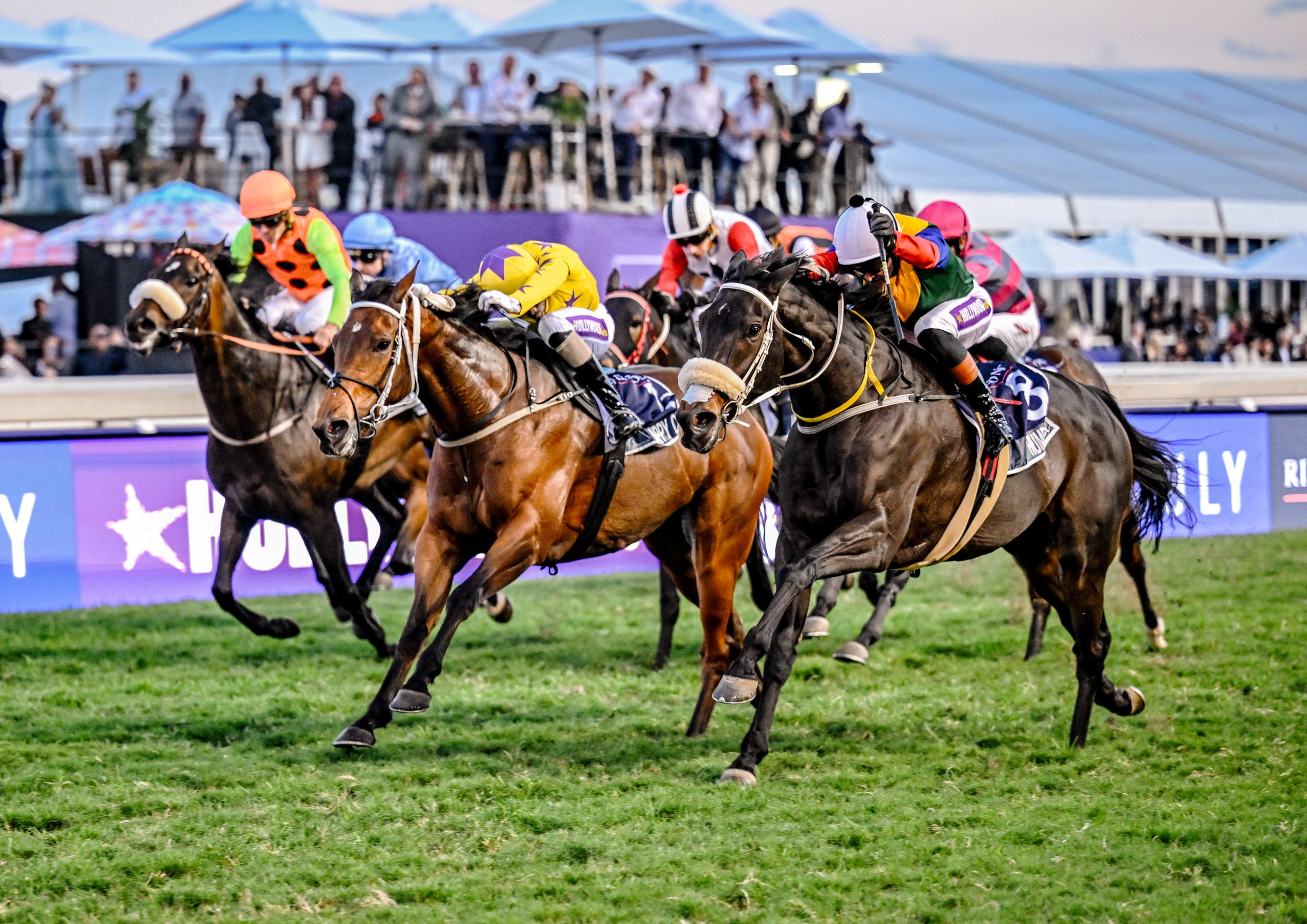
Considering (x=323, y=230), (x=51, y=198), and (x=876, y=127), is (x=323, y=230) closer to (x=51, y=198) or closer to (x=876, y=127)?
(x=51, y=198)

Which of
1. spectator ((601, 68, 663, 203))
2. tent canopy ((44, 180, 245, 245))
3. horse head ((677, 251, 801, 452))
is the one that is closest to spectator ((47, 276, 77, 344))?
tent canopy ((44, 180, 245, 245))

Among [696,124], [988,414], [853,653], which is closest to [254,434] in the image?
[853,653]

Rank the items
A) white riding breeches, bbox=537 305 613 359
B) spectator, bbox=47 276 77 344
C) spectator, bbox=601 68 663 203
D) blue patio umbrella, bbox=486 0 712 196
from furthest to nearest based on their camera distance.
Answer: blue patio umbrella, bbox=486 0 712 196
spectator, bbox=601 68 663 203
spectator, bbox=47 276 77 344
white riding breeches, bbox=537 305 613 359

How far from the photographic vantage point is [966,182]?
23.0 metres

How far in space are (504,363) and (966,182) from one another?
720 inches

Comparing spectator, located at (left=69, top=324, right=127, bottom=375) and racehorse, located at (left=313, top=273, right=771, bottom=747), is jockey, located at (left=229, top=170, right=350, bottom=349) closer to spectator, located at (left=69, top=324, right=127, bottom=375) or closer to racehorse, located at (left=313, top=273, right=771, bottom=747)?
racehorse, located at (left=313, top=273, right=771, bottom=747)

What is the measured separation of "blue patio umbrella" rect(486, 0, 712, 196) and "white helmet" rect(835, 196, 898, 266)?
10.7 metres

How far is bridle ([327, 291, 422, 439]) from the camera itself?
5.37m

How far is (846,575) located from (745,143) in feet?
30.8

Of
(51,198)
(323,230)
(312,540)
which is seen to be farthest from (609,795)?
(51,198)

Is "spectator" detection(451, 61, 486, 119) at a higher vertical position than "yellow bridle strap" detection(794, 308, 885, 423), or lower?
higher

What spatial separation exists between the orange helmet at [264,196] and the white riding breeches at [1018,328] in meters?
3.62

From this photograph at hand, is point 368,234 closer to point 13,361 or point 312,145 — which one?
point 312,145

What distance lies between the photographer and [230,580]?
7.45m
